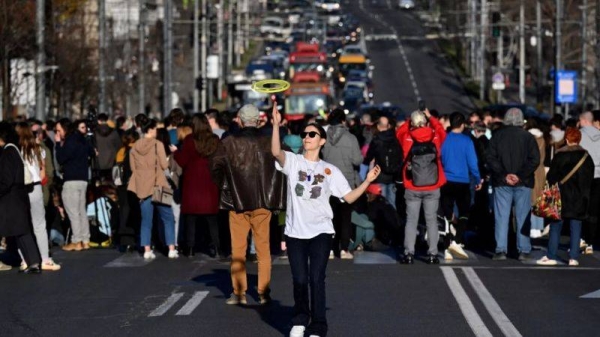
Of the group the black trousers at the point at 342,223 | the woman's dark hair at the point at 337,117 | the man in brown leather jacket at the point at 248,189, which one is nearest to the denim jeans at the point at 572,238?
the black trousers at the point at 342,223

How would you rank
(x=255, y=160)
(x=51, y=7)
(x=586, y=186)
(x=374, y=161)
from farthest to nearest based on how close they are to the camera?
1. (x=51, y=7)
2. (x=374, y=161)
3. (x=586, y=186)
4. (x=255, y=160)

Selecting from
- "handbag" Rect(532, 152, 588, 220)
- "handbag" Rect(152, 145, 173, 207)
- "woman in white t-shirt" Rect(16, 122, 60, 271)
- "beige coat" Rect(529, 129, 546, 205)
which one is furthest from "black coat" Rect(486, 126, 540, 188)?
"woman in white t-shirt" Rect(16, 122, 60, 271)

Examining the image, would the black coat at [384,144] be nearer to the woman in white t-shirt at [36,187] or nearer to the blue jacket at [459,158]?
the blue jacket at [459,158]

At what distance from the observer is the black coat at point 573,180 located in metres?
21.0

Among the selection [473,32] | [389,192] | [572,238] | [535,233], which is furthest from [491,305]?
[473,32]

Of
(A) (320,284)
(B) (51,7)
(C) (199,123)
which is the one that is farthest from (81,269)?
(B) (51,7)

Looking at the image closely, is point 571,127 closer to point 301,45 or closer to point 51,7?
point 51,7

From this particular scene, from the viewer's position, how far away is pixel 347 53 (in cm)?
10869

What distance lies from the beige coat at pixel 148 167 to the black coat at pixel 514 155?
441 centimetres

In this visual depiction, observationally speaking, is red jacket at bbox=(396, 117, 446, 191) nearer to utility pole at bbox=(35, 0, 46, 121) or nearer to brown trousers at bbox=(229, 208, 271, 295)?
brown trousers at bbox=(229, 208, 271, 295)

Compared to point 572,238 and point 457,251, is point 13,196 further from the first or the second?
point 572,238

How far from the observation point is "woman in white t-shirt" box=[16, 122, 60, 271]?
2059 centimetres

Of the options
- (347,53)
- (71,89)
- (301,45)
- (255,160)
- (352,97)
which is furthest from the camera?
(347,53)

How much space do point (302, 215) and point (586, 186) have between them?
7881 millimetres
